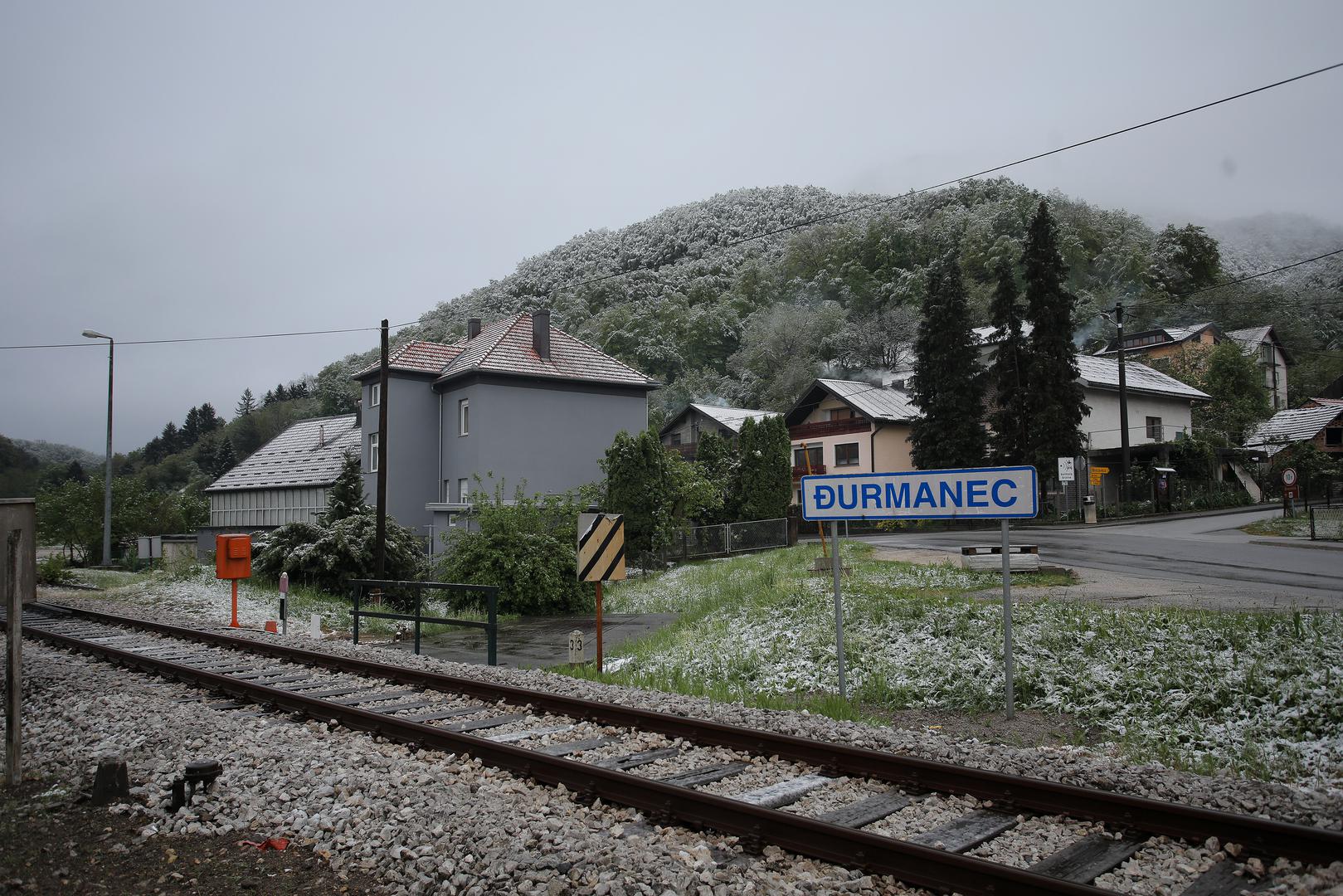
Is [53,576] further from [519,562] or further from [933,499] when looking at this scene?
[933,499]

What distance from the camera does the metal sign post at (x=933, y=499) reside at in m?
8.34

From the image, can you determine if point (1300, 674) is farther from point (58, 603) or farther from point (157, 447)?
point (157, 447)

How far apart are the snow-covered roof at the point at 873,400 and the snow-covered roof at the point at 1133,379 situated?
9.61 meters

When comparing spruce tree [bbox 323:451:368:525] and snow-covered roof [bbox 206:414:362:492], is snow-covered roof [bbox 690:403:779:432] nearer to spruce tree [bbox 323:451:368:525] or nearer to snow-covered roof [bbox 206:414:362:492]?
snow-covered roof [bbox 206:414:362:492]

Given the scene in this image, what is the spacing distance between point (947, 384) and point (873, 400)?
7504 mm

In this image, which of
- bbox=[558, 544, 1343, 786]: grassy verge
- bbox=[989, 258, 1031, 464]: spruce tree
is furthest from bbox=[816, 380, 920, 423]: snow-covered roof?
bbox=[558, 544, 1343, 786]: grassy verge

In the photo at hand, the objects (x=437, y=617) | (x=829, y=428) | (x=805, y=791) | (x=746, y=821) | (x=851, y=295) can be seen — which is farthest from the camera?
(x=851, y=295)

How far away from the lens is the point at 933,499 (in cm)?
892

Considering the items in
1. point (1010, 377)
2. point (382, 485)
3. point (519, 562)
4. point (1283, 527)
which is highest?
point (1010, 377)

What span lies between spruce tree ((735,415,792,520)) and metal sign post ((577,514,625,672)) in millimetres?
27040

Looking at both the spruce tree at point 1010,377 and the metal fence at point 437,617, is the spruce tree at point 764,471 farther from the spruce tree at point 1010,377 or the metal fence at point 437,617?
the metal fence at point 437,617

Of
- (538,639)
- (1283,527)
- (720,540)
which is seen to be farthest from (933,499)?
(1283,527)

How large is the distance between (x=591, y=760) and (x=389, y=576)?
1826 cm

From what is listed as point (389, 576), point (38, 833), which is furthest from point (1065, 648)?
point (389, 576)
